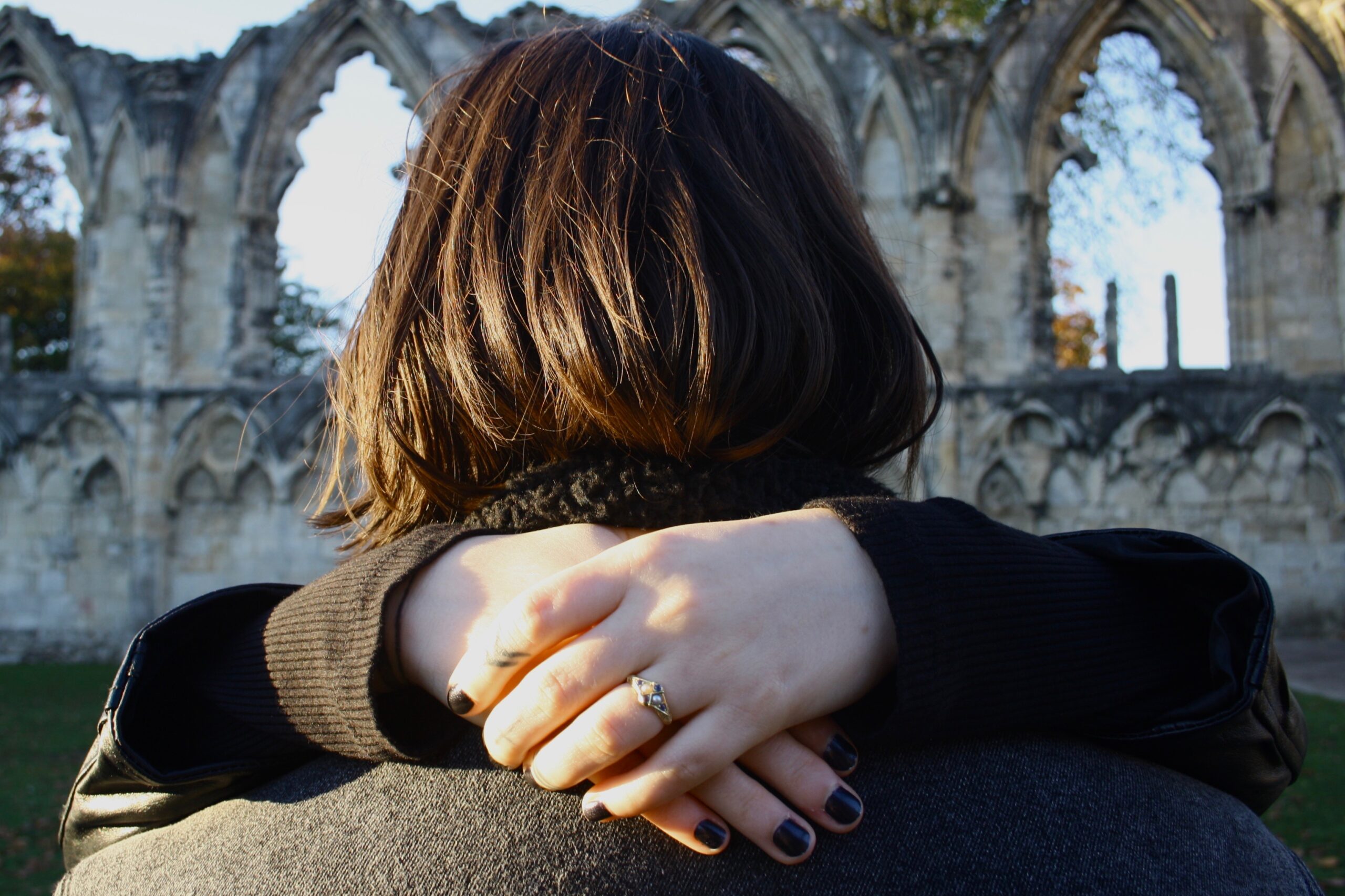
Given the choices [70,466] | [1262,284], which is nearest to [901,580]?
[1262,284]

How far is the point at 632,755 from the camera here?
830 millimetres

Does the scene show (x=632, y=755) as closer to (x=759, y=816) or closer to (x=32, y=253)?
(x=759, y=816)

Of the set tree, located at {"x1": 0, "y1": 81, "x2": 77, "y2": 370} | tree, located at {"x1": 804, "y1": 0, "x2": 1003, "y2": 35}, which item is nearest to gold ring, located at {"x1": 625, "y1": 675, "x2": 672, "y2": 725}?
tree, located at {"x1": 804, "y1": 0, "x2": 1003, "y2": 35}

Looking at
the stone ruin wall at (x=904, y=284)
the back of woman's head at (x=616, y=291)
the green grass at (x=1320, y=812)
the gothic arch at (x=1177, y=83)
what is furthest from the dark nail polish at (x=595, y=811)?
the gothic arch at (x=1177, y=83)

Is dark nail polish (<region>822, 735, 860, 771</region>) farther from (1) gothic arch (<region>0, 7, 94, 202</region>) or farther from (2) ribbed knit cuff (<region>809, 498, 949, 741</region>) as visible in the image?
(1) gothic arch (<region>0, 7, 94, 202</region>)

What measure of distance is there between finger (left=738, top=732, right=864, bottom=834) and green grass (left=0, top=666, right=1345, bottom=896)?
4.27 meters

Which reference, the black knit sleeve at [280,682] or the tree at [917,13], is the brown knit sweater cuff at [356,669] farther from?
the tree at [917,13]

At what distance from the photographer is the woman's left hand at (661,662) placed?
30.8 inches

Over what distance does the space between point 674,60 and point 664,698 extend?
28.7 inches

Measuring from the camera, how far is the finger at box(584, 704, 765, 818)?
0.79 meters

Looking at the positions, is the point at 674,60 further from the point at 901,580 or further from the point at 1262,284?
the point at 1262,284

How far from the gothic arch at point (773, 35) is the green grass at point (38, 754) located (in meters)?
9.05

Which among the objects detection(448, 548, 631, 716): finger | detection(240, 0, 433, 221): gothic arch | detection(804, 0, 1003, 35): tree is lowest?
detection(448, 548, 631, 716): finger

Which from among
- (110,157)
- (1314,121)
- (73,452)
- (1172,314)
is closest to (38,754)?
(73,452)
